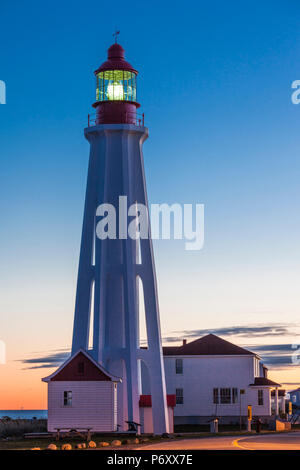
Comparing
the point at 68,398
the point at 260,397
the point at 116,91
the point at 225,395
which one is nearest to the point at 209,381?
the point at 225,395

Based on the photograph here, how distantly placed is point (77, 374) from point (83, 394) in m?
1.21

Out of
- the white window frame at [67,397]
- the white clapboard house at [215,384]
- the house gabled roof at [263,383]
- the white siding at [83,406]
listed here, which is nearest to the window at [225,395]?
the white clapboard house at [215,384]

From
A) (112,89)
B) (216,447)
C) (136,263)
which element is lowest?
(216,447)

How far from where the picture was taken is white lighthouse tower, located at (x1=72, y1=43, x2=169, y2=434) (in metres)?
59.8

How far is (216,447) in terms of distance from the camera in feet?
133

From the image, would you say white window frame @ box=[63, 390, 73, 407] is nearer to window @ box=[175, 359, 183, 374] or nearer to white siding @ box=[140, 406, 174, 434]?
white siding @ box=[140, 406, 174, 434]

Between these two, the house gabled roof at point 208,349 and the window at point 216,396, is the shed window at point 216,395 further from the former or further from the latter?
the house gabled roof at point 208,349

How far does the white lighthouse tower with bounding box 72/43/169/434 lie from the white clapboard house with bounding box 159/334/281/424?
21.3m

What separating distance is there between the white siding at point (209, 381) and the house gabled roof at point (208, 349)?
1.20 feet

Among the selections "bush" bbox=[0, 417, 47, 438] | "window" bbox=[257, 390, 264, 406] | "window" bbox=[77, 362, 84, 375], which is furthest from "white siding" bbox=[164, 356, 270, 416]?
"window" bbox=[77, 362, 84, 375]

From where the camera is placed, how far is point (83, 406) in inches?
2207

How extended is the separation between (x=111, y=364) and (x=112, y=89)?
57.9ft
